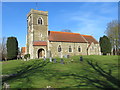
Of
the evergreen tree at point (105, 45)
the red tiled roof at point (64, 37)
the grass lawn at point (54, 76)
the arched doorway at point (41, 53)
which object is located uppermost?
the red tiled roof at point (64, 37)

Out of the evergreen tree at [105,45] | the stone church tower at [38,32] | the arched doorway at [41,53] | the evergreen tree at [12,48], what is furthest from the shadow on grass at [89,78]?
the evergreen tree at [105,45]

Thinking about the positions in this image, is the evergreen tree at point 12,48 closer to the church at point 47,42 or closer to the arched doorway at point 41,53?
the church at point 47,42

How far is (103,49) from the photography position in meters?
38.4

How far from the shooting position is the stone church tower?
30500mm

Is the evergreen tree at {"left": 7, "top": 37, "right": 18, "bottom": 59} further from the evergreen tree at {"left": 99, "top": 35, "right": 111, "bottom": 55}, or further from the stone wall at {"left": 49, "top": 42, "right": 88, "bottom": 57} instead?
the evergreen tree at {"left": 99, "top": 35, "right": 111, "bottom": 55}

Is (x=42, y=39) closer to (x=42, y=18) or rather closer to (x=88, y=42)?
(x=42, y=18)

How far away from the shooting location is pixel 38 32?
32562mm

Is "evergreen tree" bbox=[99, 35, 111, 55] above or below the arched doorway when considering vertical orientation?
above

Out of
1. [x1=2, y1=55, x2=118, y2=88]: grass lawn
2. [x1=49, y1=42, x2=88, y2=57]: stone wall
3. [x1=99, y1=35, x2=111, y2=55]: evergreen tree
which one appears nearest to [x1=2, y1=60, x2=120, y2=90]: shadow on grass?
[x1=2, y1=55, x2=118, y2=88]: grass lawn

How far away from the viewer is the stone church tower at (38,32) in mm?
30500

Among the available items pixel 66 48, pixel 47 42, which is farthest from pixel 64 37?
pixel 47 42

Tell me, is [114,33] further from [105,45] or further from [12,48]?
[12,48]

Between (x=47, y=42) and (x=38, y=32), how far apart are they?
3914 mm

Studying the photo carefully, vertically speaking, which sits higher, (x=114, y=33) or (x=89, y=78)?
(x=114, y=33)
